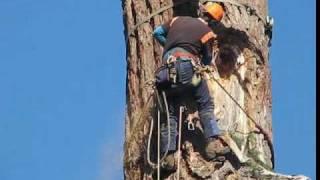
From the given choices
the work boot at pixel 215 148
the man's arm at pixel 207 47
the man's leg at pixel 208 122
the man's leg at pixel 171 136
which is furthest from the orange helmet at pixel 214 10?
the work boot at pixel 215 148

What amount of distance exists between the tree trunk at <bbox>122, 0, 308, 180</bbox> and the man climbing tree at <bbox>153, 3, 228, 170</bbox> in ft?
0.32

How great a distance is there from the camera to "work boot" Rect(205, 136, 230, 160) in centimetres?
1248

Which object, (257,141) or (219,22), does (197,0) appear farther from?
(257,141)

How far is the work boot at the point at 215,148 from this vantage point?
1248cm

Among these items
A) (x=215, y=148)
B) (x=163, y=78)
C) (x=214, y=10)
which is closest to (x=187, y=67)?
(x=163, y=78)

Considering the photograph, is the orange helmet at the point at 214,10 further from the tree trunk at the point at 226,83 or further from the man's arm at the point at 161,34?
the man's arm at the point at 161,34

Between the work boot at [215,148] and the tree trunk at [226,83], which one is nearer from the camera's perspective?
the work boot at [215,148]

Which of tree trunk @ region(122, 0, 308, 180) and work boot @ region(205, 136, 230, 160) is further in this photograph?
tree trunk @ region(122, 0, 308, 180)

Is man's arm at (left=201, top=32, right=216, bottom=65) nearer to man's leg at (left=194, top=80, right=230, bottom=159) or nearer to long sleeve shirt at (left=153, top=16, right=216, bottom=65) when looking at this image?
long sleeve shirt at (left=153, top=16, right=216, bottom=65)

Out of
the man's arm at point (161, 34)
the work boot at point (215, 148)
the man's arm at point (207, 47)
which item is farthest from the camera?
the man's arm at point (161, 34)

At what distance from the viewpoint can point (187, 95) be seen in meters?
12.7

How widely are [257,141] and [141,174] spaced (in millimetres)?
789

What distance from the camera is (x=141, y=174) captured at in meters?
12.8

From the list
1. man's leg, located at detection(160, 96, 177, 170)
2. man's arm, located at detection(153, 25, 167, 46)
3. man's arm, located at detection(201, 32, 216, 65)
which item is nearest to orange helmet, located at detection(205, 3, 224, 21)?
man's arm, located at detection(201, 32, 216, 65)
